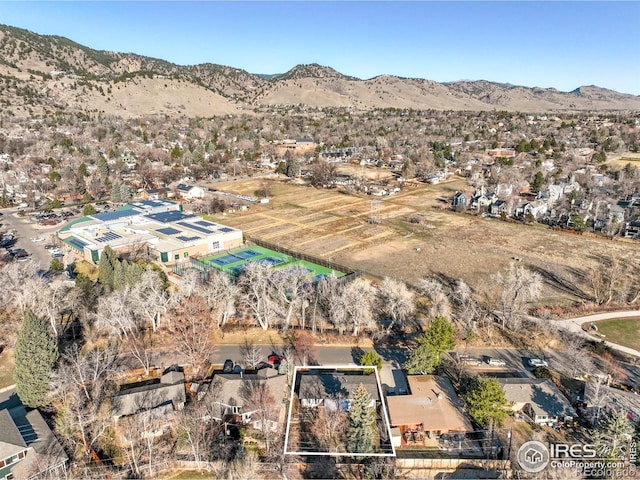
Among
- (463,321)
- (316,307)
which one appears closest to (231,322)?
(316,307)

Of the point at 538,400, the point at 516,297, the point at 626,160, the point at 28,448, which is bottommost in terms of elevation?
the point at 28,448

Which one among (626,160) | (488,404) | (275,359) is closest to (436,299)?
(488,404)

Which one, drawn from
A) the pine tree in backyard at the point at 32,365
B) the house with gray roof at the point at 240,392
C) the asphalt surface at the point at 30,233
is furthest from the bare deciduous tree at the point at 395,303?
the asphalt surface at the point at 30,233

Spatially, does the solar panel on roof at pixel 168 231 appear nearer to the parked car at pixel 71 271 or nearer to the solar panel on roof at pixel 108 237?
the solar panel on roof at pixel 108 237

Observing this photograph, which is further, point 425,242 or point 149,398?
point 425,242

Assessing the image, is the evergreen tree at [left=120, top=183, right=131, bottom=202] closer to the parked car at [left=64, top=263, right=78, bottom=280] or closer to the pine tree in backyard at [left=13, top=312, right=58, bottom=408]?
the parked car at [left=64, top=263, right=78, bottom=280]

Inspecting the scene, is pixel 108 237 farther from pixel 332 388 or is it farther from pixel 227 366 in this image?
pixel 332 388
